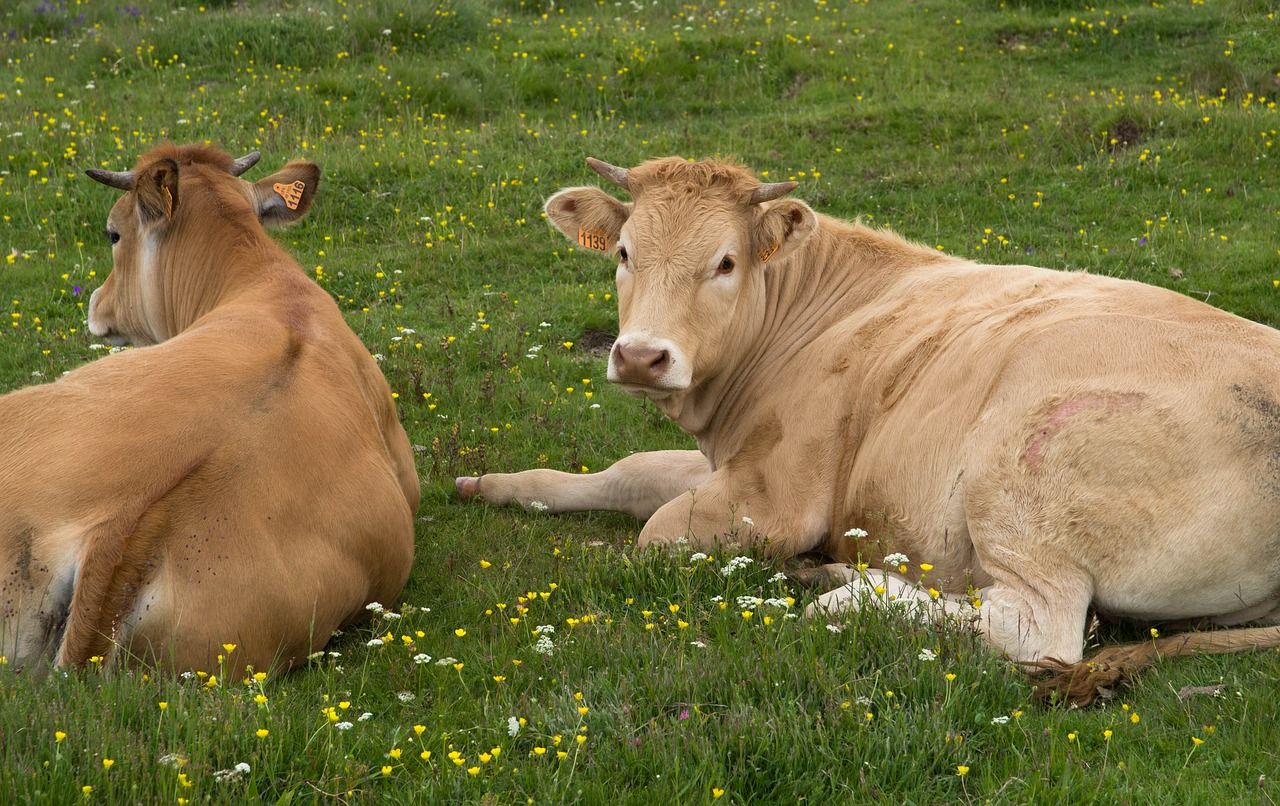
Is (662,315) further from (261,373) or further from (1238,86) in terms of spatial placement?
(1238,86)

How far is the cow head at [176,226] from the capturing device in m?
7.77

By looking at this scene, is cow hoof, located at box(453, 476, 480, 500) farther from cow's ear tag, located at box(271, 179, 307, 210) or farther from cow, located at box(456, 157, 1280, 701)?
cow's ear tag, located at box(271, 179, 307, 210)

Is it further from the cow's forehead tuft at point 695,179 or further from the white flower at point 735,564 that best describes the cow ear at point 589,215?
the white flower at point 735,564

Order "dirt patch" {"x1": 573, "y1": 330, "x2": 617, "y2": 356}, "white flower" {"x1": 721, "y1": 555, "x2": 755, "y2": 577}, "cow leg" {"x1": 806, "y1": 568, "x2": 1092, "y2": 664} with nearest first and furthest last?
"cow leg" {"x1": 806, "y1": 568, "x2": 1092, "y2": 664}
"white flower" {"x1": 721, "y1": 555, "x2": 755, "y2": 577}
"dirt patch" {"x1": 573, "y1": 330, "x2": 617, "y2": 356}

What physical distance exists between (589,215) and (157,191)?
236 centimetres

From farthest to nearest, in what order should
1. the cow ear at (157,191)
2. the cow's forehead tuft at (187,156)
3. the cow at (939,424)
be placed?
1. the cow's forehead tuft at (187,156)
2. the cow ear at (157,191)
3. the cow at (939,424)

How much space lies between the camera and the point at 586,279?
12.0 meters

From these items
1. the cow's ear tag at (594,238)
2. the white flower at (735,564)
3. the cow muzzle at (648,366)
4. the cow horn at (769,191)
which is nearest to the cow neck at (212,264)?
the cow's ear tag at (594,238)

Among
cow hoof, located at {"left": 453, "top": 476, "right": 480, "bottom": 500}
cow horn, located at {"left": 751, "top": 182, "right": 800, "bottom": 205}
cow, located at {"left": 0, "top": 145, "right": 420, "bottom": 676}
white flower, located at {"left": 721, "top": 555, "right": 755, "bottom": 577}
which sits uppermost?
cow horn, located at {"left": 751, "top": 182, "right": 800, "bottom": 205}

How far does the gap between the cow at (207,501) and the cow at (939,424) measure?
1.43m

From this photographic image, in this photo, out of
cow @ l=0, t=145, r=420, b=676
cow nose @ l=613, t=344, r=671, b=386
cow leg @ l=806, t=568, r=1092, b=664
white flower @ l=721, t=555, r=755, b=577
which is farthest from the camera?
cow nose @ l=613, t=344, r=671, b=386

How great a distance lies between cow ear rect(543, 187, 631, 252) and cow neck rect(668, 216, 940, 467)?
903 millimetres

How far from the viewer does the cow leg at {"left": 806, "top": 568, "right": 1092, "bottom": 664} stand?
5492 millimetres

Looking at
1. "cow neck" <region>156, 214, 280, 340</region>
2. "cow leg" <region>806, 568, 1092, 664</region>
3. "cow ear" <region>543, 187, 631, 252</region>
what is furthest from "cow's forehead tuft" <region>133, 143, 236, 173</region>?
"cow leg" <region>806, 568, 1092, 664</region>
